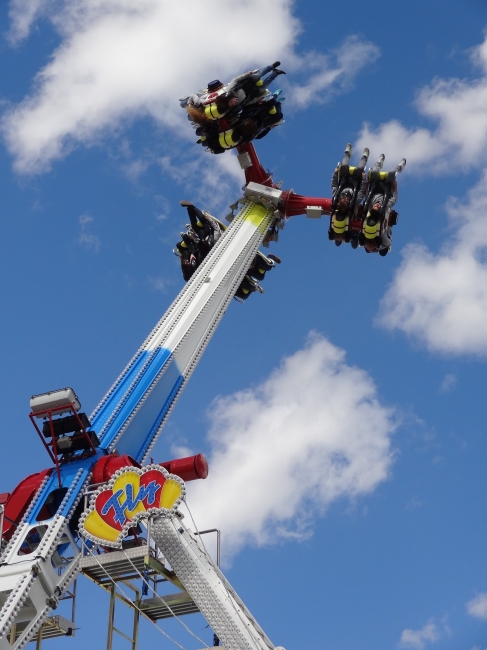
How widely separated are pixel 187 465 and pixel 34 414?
3.96m

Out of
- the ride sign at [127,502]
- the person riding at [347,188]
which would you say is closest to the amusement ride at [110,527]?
the ride sign at [127,502]

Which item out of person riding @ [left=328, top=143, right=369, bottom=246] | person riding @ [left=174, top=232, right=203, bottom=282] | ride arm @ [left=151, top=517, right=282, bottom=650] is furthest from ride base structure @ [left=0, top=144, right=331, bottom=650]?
person riding @ [left=174, top=232, right=203, bottom=282]

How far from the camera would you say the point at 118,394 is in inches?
1062

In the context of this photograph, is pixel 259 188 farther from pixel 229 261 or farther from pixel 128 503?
pixel 128 503

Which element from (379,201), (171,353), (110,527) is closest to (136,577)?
(110,527)

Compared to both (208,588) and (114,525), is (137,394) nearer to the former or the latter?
(114,525)

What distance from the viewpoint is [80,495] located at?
22812 mm

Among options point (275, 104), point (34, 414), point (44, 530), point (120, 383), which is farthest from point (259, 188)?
point (44, 530)

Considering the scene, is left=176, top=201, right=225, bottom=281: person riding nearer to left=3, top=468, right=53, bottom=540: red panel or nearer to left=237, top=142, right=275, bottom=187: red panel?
left=237, top=142, right=275, bottom=187: red panel

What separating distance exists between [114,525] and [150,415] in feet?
21.0

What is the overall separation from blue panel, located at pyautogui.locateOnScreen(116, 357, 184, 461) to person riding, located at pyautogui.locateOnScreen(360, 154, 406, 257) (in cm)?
970

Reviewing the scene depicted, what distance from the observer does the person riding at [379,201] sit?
34.0 meters

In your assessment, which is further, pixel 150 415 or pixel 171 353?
pixel 171 353

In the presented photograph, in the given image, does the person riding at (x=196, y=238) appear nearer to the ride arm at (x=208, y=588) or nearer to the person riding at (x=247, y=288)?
the person riding at (x=247, y=288)
